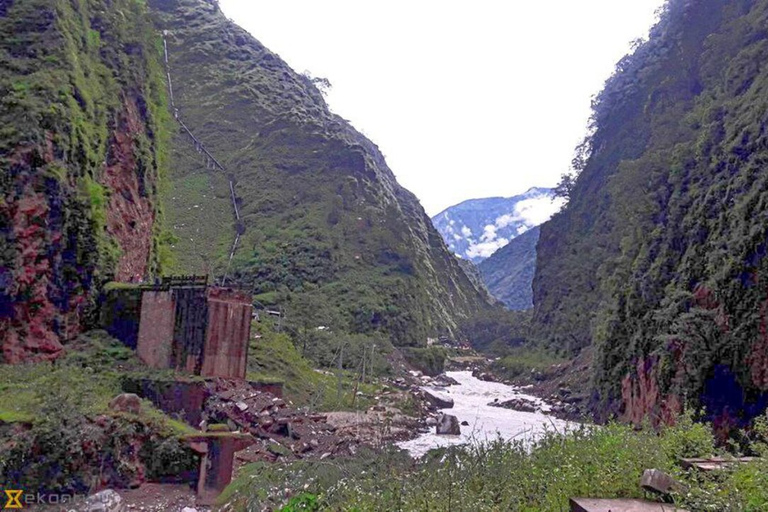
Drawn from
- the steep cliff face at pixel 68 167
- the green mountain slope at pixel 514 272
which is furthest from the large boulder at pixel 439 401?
the green mountain slope at pixel 514 272

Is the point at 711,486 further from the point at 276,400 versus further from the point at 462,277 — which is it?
the point at 462,277

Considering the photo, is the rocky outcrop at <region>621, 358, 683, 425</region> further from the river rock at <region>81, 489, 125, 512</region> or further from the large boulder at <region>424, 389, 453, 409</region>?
the river rock at <region>81, 489, 125, 512</region>

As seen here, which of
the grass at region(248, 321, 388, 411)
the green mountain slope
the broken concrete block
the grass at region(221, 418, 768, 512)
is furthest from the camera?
the green mountain slope

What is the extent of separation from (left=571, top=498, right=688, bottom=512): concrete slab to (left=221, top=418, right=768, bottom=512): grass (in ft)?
0.88

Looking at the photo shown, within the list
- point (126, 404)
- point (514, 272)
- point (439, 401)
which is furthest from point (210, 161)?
point (514, 272)

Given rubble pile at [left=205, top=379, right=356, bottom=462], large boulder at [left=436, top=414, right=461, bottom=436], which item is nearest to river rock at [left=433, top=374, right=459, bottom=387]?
large boulder at [left=436, top=414, right=461, bottom=436]

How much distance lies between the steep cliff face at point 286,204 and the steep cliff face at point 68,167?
21.1 m

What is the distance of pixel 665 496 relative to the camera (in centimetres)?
566

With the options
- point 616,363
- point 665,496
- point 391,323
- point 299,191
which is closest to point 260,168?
point 299,191

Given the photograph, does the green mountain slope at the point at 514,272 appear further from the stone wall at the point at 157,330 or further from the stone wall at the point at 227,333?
the stone wall at the point at 157,330

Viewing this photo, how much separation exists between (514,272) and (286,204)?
330 ft

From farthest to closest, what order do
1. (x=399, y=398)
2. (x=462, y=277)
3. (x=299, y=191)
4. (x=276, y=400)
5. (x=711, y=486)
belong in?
1. (x=462, y=277)
2. (x=299, y=191)
3. (x=399, y=398)
4. (x=276, y=400)
5. (x=711, y=486)

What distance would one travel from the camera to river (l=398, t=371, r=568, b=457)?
23109 millimetres

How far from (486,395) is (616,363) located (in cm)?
1695
